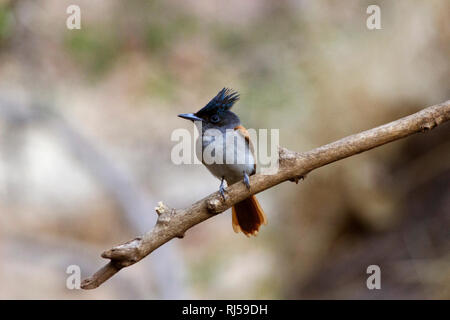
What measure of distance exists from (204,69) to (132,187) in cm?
180

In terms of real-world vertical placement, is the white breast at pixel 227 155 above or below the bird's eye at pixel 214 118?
below

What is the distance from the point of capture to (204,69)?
23.7 ft

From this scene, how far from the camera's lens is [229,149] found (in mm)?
3184

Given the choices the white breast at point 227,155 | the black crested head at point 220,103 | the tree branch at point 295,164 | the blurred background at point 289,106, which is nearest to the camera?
the tree branch at point 295,164

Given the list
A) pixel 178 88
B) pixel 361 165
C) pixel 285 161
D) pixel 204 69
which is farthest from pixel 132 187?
pixel 285 161

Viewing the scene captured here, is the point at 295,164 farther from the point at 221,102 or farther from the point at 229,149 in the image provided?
the point at 221,102

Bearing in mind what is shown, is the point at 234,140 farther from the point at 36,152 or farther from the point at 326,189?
the point at 36,152

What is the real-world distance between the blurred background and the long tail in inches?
93.4

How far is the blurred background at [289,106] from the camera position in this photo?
5.46 metres

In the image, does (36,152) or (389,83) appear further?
(36,152)

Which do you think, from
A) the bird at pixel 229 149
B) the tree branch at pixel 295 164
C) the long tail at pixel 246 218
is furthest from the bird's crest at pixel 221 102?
the tree branch at pixel 295 164

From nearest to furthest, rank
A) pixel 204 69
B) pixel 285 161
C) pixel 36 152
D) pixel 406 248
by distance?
pixel 285 161
pixel 406 248
pixel 204 69
pixel 36 152

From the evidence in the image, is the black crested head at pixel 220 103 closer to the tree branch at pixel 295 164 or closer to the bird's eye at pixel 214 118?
the bird's eye at pixel 214 118
